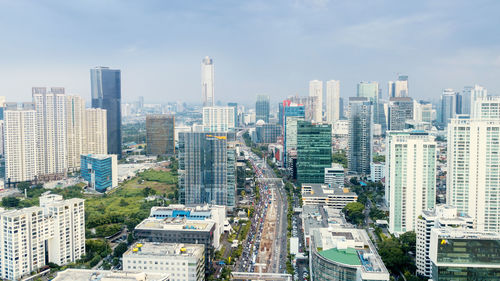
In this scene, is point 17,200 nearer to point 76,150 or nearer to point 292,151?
point 76,150

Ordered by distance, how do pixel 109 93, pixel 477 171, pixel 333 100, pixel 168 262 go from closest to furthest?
1. pixel 168 262
2. pixel 477 171
3. pixel 109 93
4. pixel 333 100

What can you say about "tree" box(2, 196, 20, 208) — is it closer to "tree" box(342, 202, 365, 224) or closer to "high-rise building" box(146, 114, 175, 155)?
"tree" box(342, 202, 365, 224)

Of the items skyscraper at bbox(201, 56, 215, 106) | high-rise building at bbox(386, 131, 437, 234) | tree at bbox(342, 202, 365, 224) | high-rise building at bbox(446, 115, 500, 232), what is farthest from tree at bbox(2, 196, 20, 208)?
skyscraper at bbox(201, 56, 215, 106)

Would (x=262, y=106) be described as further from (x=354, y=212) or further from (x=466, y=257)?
(x=466, y=257)

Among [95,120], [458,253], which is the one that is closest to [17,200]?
[95,120]

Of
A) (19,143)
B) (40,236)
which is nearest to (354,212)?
(40,236)

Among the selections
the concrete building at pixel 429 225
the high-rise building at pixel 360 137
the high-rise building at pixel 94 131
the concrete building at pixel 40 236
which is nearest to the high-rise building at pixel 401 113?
the high-rise building at pixel 360 137
